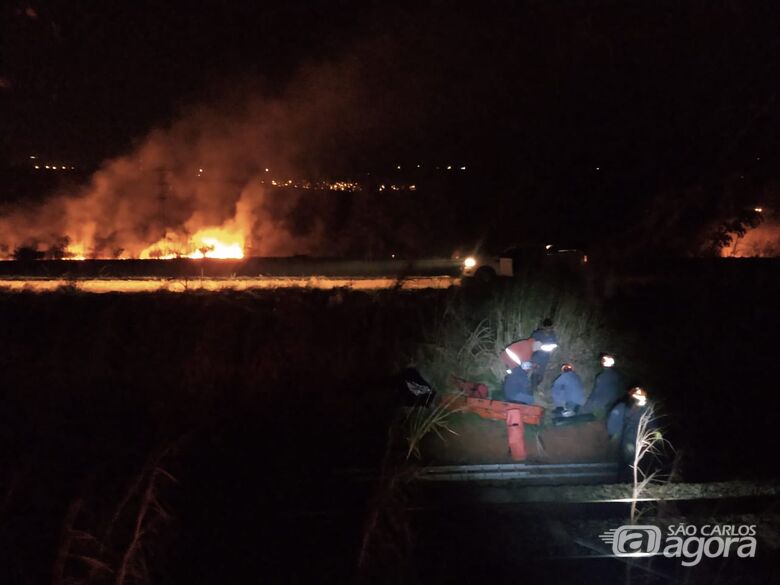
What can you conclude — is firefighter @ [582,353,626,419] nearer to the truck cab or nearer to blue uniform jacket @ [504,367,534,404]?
blue uniform jacket @ [504,367,534,404]

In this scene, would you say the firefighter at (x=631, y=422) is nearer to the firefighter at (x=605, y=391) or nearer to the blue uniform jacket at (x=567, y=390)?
the firefighter at (x=605, y=391)

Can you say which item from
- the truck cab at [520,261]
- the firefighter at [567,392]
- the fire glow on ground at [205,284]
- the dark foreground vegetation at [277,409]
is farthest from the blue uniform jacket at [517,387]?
the truck cab at [520,261]

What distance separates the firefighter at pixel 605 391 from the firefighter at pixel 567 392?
0.13 m

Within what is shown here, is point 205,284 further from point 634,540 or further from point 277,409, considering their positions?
point 634,540

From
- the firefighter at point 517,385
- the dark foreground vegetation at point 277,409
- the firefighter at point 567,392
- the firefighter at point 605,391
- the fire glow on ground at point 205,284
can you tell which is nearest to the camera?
the dark foreground vegetation at point 277,409

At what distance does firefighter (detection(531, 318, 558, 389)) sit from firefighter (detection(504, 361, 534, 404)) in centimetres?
22

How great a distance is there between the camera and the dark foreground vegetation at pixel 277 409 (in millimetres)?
4773

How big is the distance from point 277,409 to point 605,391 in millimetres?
4280

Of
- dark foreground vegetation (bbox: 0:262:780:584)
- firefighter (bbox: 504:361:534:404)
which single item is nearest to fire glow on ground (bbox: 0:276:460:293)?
dark foreground vegetation (bbox: 0:262:780:584)

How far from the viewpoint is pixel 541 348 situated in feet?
26.2

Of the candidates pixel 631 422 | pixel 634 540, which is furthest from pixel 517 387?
pixel 634 540

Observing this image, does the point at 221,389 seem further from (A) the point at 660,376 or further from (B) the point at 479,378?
(A) the point at 660,376

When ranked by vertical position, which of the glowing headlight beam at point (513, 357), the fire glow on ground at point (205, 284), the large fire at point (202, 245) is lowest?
the glowing headlight beam at point (513, 357)

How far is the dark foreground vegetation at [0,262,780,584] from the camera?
4.77 meters
